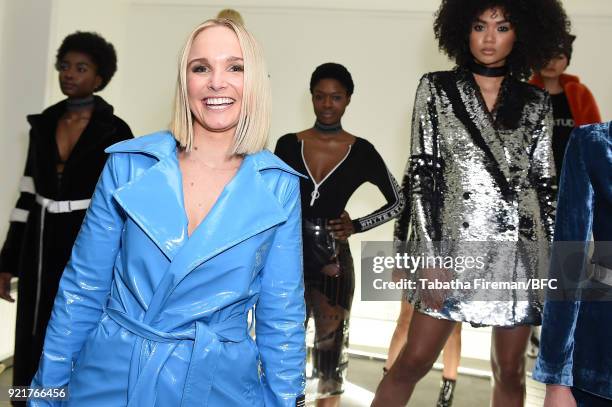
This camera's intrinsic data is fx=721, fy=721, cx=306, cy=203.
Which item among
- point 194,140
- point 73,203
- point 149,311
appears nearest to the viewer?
point 149,311

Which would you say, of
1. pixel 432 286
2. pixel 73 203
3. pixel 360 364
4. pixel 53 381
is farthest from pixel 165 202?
pixel 360 364

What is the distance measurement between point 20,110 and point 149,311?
11.7 feet

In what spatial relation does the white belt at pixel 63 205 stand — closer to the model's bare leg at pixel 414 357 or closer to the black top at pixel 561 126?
the model's bare leg at pixel 414 357

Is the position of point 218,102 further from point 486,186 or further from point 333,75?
point 333,75

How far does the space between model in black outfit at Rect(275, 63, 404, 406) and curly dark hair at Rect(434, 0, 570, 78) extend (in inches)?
26.2

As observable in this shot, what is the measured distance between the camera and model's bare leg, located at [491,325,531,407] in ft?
9.27

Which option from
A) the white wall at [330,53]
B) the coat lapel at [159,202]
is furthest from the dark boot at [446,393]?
the coat lapel at [159,202]

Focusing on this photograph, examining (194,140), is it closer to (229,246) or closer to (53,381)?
(229,246)

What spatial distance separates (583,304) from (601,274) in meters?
0.09

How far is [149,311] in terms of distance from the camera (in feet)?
5.53

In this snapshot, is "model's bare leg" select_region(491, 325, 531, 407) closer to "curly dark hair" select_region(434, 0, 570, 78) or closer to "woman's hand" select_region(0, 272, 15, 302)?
"curly dark hair" select_region(434, 0, 570, 78)

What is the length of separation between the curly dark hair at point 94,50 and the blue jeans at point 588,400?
9.40 feet

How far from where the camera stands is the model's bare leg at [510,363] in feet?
9.27

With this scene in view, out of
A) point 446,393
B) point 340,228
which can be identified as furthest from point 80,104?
point 446,393
